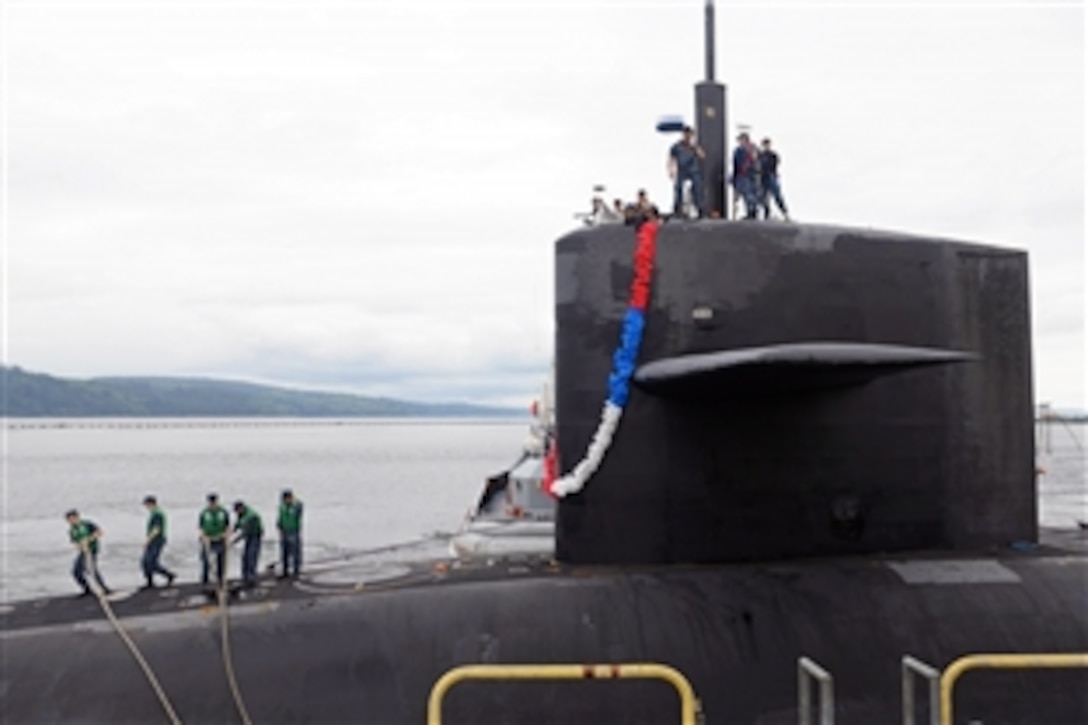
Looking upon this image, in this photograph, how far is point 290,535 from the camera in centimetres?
1236

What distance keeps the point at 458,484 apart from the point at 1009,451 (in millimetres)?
64839

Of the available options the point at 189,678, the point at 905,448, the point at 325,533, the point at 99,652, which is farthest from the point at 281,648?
the point at 325,533

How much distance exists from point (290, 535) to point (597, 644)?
4749 mm

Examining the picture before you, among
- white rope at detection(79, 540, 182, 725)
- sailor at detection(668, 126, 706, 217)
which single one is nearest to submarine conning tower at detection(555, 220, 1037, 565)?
sailor at detection(668, 126, 706, 217)

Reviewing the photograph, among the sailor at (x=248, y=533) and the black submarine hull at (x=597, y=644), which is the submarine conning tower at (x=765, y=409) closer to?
the black submarine hull at (x=597, y=644)

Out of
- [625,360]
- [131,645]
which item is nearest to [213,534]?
[131,645]

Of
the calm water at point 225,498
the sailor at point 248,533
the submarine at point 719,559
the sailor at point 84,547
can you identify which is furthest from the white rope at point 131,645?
the calm water at point 225,498

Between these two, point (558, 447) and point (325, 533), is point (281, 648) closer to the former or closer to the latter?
point (558, 447)

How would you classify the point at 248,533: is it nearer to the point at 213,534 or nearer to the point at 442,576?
the point at 213,534

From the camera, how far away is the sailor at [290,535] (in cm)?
1209

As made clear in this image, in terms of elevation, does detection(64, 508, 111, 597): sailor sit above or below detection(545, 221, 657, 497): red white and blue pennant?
below

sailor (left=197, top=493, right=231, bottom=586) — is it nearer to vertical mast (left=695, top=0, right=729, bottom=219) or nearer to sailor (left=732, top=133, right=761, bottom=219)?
vertical mast (left=695, top=0, right=729, bottom=219)

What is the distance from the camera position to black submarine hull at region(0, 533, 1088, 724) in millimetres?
8523

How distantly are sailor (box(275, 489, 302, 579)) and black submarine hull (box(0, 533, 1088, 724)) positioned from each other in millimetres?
2238
